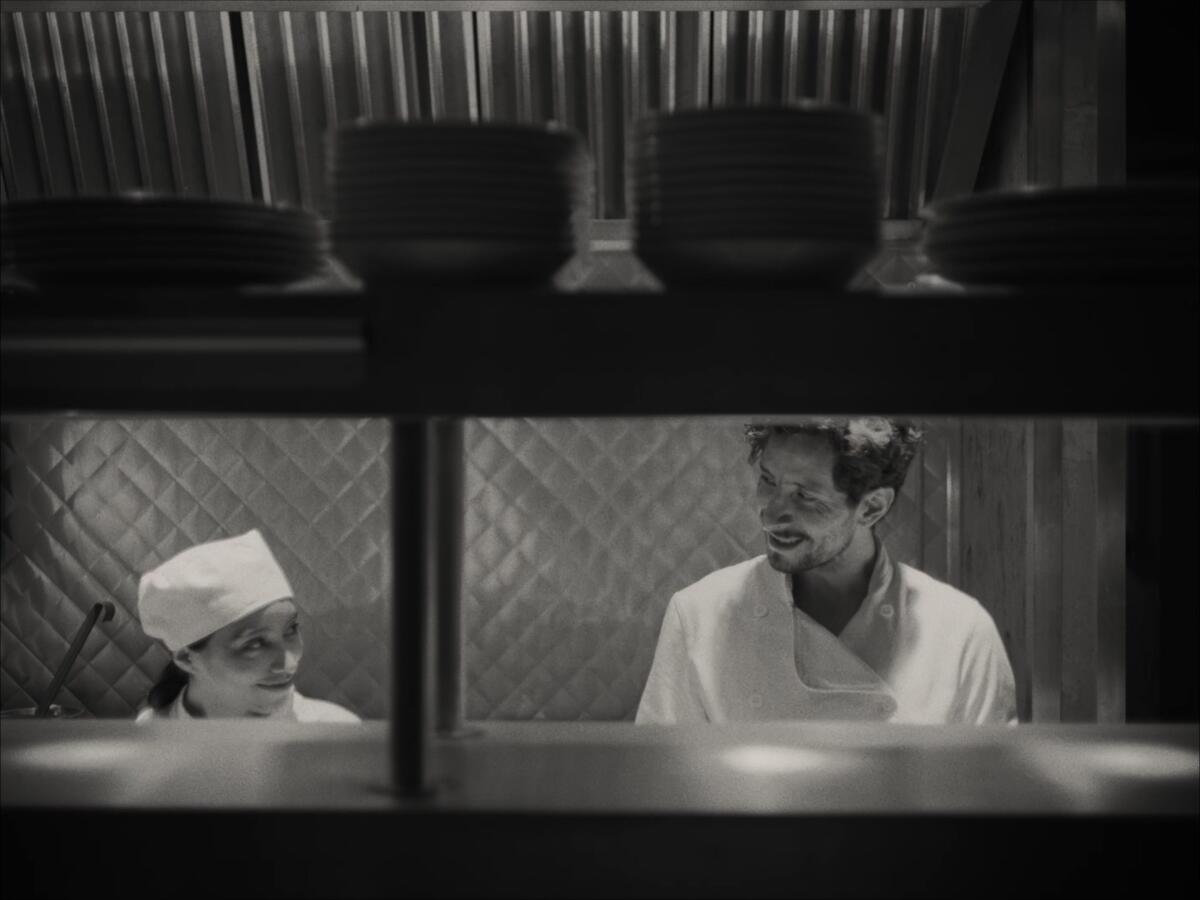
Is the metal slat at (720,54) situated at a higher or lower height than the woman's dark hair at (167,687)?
higher

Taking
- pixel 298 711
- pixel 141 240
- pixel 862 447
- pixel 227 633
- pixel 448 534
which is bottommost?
pixel 298 711

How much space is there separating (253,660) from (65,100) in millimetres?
1036

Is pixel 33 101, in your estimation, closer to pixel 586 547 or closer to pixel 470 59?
pixel 470 59

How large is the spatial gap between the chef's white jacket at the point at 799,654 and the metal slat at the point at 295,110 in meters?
0.99

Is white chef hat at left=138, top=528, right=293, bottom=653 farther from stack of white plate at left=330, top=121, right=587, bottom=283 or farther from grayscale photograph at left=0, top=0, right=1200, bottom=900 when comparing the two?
stack of white plate at left=330, top=121, right=587, bottom=283

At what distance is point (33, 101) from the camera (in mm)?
2273

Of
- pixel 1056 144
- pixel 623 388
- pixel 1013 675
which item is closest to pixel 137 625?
pixel 1013 675

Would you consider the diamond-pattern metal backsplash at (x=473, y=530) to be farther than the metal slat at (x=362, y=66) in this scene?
Yes

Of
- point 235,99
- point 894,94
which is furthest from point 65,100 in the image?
point 894,94

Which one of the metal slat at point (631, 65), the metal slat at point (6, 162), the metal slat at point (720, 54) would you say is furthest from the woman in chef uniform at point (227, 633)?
the metal slat at point (720, 54)

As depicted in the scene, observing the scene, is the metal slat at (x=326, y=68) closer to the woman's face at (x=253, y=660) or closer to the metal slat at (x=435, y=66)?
the metal slat at (x=435, y=66)

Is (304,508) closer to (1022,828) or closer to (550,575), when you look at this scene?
(550,575)

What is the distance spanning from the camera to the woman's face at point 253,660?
240 cm

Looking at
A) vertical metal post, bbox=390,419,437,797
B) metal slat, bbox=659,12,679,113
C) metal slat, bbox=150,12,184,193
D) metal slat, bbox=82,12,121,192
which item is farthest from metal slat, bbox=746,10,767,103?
vertical metal post, bbox=390,419,437,797
